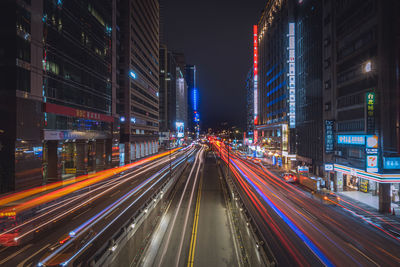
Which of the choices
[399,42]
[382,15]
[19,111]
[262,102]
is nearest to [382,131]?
[399,42]

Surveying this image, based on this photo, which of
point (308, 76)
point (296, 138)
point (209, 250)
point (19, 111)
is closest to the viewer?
point (209, 250)

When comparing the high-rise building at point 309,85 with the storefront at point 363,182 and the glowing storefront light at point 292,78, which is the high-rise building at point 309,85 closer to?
the glowing storefront light at point 292,78

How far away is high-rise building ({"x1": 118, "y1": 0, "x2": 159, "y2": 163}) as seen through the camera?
6156 cm

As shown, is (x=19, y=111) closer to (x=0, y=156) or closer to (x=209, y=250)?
(x=0, y=156)

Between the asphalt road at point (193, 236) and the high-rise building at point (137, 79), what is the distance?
137ft

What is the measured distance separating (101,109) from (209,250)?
4291 centimetres

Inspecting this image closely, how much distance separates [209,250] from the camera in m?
→ 14.9

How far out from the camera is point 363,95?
26.3 metres

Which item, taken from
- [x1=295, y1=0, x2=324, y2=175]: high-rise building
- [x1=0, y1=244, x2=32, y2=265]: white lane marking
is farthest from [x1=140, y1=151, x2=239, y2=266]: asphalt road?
[x1=295, y1=0, x2=324, y2=175]: high-rise building

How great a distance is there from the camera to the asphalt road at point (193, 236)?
45.1 ft

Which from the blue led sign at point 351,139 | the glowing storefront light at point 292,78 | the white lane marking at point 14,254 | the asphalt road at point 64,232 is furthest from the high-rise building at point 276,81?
the white lane marking at point 14,254

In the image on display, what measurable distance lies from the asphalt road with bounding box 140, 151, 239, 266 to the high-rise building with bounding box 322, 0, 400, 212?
17.6 m

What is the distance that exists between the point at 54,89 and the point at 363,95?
148 ft

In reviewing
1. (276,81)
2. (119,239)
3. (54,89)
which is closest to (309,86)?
(276,81)
